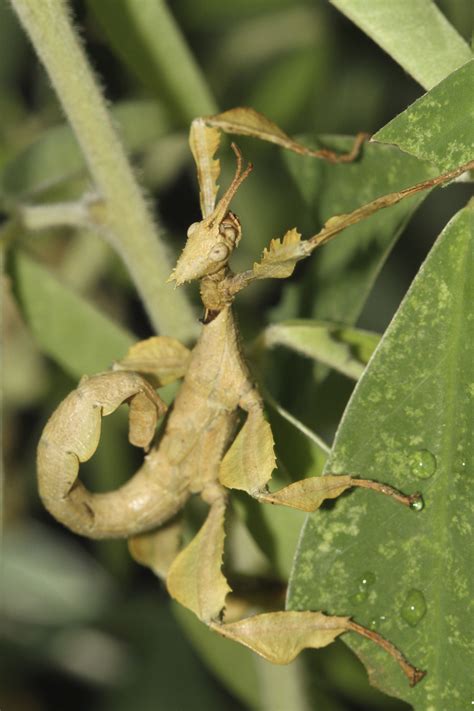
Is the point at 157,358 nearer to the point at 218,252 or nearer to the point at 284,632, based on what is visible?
the point at 218,252

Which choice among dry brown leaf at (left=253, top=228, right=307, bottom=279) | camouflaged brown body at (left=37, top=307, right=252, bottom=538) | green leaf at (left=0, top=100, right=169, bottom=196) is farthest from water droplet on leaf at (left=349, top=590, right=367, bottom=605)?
green leaf at (left=0, top=100, right=169, bottom=196)

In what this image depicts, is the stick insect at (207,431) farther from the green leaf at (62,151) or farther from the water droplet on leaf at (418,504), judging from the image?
the green leaf at (62,151)

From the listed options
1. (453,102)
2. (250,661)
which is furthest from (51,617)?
(453,102)

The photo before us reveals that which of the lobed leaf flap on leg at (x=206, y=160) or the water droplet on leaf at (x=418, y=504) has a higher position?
the lobed leaf flap on leg at (x=206, y=160)

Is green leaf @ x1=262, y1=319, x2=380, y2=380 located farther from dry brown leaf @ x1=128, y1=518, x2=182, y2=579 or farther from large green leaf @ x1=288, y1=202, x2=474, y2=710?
dry brown leaf @ x1=128, y1=518, x2=182, y2=579

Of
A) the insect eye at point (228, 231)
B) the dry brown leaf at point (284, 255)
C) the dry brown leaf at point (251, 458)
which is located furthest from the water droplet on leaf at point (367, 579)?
the insect eye at point (228, 231)

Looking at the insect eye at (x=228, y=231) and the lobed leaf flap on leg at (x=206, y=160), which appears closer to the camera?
the insect eye at (x=228, y=231)
